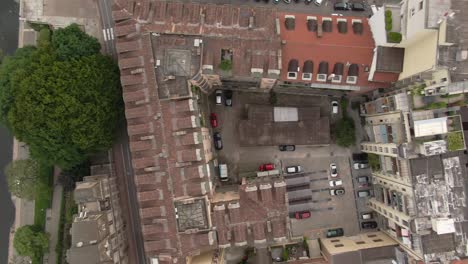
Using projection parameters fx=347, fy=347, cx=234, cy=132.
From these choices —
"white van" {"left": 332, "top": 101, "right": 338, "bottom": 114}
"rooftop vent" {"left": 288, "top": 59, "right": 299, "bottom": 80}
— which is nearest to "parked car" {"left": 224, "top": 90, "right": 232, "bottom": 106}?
"rooftop vent" {"left": 288, "top": 59, "right": 299, "bottom": 80}

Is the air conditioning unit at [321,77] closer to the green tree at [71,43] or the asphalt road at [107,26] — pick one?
the asphalt road at [107,26]

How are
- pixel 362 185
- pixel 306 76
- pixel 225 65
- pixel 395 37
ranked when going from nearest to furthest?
pixel 395 37
pixel 225 65
pixel 306 76
pixel 362 185

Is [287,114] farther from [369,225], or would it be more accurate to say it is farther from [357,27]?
[369,225]

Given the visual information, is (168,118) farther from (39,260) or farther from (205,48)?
(39,260)

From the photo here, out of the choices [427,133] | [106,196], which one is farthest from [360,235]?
[106,196]

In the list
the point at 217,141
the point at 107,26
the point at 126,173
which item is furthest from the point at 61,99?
the point at 217,141

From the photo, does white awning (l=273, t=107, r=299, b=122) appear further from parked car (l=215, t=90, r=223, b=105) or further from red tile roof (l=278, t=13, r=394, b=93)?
red tile roof (l=278, t=13, r=394, b=93)
